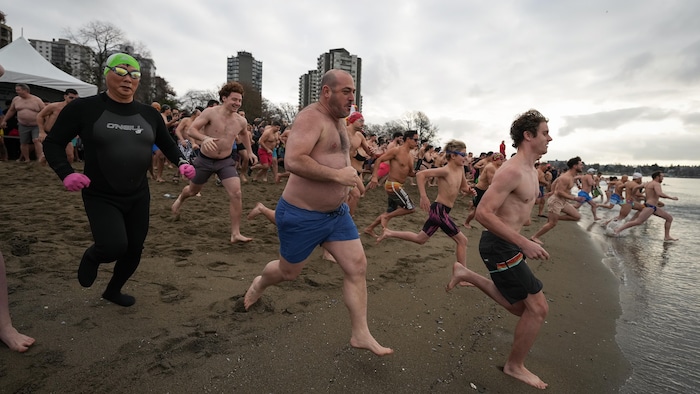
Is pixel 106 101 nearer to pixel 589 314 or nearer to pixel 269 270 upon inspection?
pixel 269 270

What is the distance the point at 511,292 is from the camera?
2.72 m

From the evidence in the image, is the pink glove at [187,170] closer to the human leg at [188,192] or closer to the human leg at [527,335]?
the human leg at [188,192]

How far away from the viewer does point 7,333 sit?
8.04 feet

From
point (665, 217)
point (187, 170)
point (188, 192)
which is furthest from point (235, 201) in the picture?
point (665, 217)

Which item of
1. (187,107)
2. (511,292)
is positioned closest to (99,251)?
(511,292)

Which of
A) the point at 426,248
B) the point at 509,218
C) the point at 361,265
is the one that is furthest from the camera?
the point at 426,248

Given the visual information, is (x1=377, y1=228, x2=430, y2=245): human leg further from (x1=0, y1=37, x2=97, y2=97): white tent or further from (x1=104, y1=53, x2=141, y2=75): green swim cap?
(x1=0, y1=37, x2=97, y2=97): white tent

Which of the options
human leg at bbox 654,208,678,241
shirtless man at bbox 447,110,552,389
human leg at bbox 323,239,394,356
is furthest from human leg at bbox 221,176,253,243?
human leg at bbox 654,208,678,241

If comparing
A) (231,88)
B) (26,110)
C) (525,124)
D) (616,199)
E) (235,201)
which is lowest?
(616,199)

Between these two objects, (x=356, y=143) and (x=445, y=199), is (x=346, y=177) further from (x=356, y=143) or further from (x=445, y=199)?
(x=356, y=143)

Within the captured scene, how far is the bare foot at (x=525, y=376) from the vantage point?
8.60 ft

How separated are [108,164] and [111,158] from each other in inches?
1.9

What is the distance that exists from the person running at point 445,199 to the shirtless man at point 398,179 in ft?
3.81

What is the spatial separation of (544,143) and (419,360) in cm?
191
